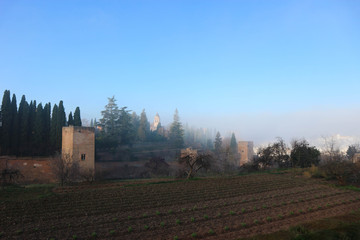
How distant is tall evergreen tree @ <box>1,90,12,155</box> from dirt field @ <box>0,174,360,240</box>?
17.4 meters

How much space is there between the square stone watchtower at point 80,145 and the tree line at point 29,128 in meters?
8.26

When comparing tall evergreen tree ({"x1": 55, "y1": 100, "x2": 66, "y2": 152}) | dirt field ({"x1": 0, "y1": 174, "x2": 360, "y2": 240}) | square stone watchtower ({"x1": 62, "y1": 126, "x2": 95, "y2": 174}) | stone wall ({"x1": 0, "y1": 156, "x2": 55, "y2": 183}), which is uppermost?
tall evergreen tree ({"x1": 55, "y1": 100, "x2": 66, "y2": 152})

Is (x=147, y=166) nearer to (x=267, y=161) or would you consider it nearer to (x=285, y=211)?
(x=267, y=161)

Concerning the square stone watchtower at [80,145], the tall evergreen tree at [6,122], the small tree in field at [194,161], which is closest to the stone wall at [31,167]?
the square stone watchtower at [80,145]

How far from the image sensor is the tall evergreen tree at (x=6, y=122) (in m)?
32.2

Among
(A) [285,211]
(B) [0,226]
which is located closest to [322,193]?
(A) [285,211]

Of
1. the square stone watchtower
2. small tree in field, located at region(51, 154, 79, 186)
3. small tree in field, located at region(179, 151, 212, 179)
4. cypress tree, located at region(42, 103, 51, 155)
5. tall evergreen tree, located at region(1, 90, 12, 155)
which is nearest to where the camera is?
small tree in field, located at region(51, 154, 79, 186)

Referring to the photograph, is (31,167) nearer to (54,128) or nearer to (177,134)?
(54,128)

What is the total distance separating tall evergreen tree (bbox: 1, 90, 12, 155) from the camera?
3216 cm

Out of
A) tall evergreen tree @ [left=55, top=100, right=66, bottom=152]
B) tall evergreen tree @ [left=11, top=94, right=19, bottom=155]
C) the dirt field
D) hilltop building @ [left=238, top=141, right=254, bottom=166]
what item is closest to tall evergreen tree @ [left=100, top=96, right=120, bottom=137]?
tall evergreen tree @ [left=55, top=100, right=66, bottom=152]

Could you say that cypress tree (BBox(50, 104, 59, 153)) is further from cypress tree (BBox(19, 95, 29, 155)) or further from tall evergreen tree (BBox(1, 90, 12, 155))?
tall evergreen tree (BBox(1, 90, 12, 155))

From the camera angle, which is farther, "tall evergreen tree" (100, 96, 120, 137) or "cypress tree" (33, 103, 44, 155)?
"tall evergreen tree" (100, 96, 120, 137)

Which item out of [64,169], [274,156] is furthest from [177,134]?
[64,169]

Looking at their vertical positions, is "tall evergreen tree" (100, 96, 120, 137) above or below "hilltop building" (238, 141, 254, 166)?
above
